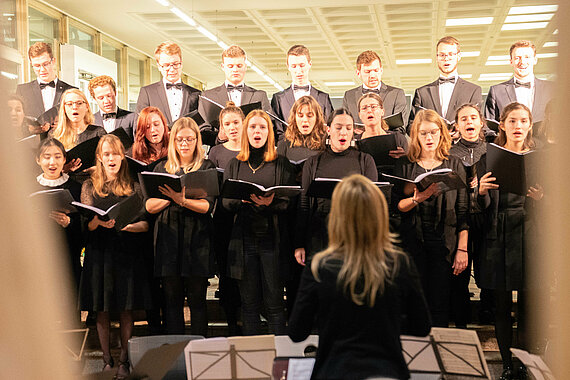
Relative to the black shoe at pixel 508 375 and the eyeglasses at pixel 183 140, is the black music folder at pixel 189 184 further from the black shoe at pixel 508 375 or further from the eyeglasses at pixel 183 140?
the black shoe at pixel 508 375

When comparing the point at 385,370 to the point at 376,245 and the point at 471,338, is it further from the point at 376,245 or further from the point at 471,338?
the point at 471,338

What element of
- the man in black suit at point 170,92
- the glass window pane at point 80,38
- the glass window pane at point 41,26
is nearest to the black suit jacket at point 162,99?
the man in black suit at point 170,92

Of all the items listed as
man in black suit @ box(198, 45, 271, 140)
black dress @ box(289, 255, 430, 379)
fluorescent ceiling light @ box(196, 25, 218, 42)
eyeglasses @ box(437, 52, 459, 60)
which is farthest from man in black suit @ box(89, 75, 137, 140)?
fluorescent ceiling light @ box(196, 25, 218, 42)

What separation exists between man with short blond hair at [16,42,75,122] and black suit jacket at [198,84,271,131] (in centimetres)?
98

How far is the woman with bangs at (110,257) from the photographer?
3.57 meters

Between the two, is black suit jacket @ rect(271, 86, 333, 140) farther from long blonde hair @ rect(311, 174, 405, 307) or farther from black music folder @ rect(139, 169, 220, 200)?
long blonde hair @ rect(311, 174, 405, 307)

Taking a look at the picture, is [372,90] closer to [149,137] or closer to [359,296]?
[149,137]

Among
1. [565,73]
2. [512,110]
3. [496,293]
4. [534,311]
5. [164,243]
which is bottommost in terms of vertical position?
[496,293]

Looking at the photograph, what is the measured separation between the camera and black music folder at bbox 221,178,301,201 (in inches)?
130

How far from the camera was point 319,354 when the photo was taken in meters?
1.77

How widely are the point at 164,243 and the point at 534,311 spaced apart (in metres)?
3.13

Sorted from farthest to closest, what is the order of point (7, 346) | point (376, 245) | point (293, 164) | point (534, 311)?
point (293, 164) < point (376, 245) < point (534, 311) < point (7, 346)

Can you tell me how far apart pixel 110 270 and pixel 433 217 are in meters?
1.80

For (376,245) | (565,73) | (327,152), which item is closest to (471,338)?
(376,245)
